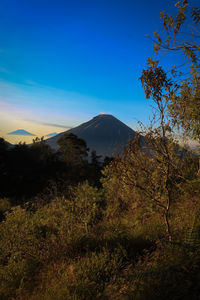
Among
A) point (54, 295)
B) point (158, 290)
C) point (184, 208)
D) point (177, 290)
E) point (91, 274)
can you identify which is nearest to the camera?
point (177, 290)

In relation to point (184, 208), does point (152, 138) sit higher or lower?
higher

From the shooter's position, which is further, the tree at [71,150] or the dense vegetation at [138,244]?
the tree at [71,150]

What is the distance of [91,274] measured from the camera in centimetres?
304

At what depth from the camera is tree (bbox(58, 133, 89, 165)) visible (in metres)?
33.0

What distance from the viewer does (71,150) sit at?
3350 cm

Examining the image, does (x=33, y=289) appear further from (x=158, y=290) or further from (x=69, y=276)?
(x=158, y=290)

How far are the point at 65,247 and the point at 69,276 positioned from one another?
1.15m

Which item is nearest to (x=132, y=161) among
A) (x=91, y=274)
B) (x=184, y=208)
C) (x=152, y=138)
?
(x=152, y=138)

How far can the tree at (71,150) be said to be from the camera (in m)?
33.0

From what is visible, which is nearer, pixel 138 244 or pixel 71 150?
pixel 138 244

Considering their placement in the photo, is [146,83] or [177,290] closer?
[177,290]

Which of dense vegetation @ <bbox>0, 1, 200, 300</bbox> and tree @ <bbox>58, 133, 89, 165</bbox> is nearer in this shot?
dense vegetation @ <bbox>0, 1, 200, 300</bbox>

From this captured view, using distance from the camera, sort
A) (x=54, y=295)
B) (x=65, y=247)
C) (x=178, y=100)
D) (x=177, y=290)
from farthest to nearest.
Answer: (x=65, y=247) → (x=178, y=100) → (x=54, y=295) → (x=177, y=290)

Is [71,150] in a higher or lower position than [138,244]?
higher
